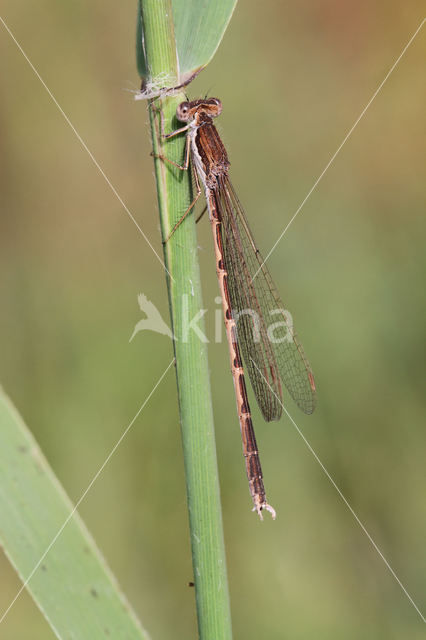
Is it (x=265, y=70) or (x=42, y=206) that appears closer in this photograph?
(x=42, y=206)

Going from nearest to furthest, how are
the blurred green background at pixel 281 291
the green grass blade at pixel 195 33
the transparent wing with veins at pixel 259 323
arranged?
the green grass blade at pixel 195 33 < the transparent wing with veins at pixel 259 323 < the blurred green background at pixel 281 291

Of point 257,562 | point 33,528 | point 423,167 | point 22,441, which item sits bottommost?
point 257,562

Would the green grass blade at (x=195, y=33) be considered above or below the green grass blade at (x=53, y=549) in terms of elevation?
above

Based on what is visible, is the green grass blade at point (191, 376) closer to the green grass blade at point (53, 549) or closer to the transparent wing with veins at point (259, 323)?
the green grass blade at point (53, 549)

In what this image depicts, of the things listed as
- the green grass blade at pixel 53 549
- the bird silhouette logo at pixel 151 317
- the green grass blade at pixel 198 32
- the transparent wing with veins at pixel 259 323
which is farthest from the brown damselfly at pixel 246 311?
the green grass blade at pixel 53 549

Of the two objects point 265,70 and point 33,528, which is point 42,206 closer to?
point 265,70

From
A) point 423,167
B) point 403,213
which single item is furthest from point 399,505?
point 423,167

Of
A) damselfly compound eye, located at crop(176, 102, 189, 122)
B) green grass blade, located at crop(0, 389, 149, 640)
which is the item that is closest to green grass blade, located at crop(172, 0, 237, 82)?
damselfly compound eye, located at crop(176, 102, 189, 122)

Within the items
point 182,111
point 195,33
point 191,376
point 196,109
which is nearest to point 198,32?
point 195,33
